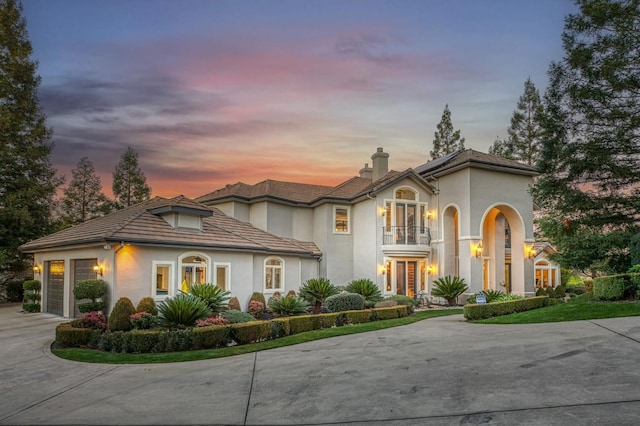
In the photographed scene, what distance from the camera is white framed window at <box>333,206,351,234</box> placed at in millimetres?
24641

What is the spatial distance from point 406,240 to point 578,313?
10.8 metres

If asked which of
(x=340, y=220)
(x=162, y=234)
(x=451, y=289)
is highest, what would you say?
(x=340, y=220)

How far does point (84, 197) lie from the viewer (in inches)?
1497

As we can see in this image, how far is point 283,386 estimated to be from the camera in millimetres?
7301

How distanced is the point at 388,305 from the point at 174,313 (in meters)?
9.19

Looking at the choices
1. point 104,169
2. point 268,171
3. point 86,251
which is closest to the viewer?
point 86,251

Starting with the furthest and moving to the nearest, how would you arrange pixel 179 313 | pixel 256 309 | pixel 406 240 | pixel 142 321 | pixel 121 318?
pixel 406 240, pixel 256 309, pixel 142 321, pixel 121 318, pixel 179 313

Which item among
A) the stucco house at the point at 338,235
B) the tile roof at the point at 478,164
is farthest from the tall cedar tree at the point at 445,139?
the tile roof at the point at 478,164

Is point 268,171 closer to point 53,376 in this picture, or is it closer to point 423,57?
point 423,57

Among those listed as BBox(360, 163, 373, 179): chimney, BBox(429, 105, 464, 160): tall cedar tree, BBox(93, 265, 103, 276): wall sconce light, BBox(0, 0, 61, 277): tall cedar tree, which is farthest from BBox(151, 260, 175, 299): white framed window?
BBox(429, 105, 464, 160): tall cedar tree

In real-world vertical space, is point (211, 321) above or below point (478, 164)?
below

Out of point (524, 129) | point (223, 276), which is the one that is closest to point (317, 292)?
point (223, 276)

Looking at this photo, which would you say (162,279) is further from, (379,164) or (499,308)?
(379,164)

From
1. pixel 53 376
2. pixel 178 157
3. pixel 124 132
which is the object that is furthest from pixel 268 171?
pixel 53 376
